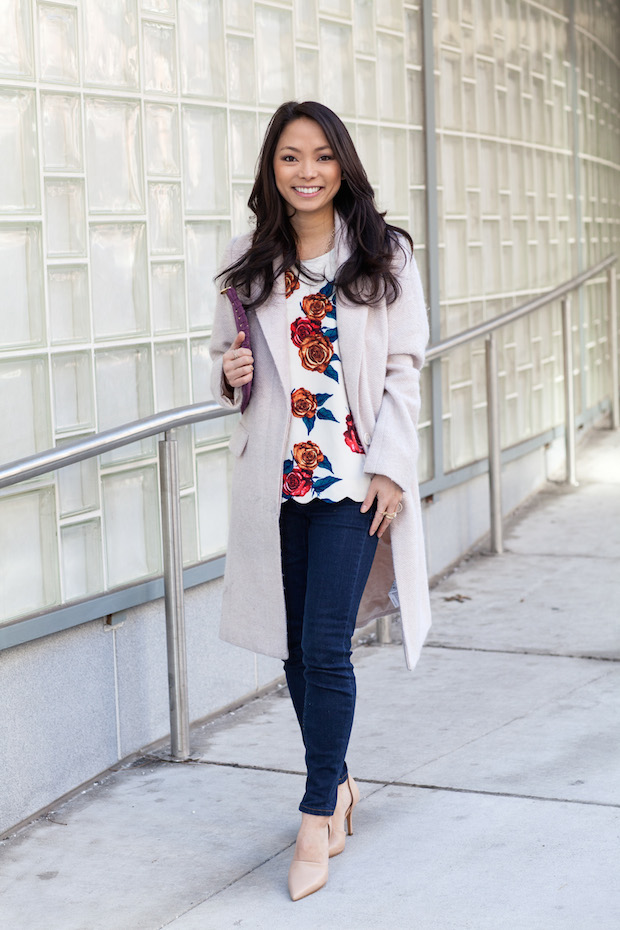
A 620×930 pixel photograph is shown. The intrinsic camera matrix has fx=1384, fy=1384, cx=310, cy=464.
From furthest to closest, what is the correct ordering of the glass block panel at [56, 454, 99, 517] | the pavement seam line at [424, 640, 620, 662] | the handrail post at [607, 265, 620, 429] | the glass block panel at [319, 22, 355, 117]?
the handrail post at [607, 265, 620, 429] < the glass block panel at [319, 22, 355, 117] < the pavement seam line at [424, 640, 620, 662] < the glass block panel at [56, 454, 99, 517]

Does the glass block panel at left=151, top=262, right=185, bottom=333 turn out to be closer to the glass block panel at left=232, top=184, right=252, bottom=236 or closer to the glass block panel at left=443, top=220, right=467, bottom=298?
the glass block panel at left=232, top=184, right=252, bottom=236

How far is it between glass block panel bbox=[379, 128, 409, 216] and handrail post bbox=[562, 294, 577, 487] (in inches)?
67.8

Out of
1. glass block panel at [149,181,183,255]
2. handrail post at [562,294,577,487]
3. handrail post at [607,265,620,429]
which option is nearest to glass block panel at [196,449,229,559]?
glass block panel at [149,181,183,255]

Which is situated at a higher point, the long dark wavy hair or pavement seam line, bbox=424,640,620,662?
the long dark wavy hair

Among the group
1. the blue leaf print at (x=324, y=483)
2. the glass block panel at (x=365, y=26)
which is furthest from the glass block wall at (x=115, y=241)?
the blue leaf print at (x=324, y=483)

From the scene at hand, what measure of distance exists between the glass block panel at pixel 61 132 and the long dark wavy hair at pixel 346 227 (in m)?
0.71

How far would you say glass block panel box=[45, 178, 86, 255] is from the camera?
11.5 ft

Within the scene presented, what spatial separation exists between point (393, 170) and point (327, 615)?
293cm

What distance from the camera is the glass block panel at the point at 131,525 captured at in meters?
3.77

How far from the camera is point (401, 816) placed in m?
3.33

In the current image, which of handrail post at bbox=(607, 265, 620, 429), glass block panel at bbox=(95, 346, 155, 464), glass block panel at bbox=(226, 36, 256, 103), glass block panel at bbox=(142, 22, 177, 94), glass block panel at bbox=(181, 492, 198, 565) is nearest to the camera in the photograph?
glass block panel at bbox=(95, 346, 155, 464)

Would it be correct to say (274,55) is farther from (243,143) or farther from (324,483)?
(324,483)

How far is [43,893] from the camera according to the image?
2992mm

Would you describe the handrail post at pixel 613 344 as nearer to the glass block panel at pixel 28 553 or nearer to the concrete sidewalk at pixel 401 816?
the concrete sidewalk at pixel 401 816
